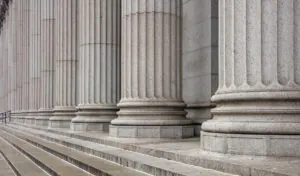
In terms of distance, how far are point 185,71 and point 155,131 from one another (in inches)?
195

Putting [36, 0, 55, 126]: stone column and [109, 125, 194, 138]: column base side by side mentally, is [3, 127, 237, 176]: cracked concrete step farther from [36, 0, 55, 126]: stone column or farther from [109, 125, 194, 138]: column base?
[36, 0, 55, 126]: stone column

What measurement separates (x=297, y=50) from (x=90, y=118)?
14193mm

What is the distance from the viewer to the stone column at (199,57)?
17.6 m

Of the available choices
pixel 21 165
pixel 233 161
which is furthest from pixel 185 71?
pixel 233 161

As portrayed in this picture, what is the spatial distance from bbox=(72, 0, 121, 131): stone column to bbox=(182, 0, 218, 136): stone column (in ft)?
14.7

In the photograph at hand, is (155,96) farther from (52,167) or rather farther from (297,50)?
(297,50)

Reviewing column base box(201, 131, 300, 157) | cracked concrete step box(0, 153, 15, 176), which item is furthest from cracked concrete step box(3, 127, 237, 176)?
cracked concrete step box(0, 153, 15, 176)

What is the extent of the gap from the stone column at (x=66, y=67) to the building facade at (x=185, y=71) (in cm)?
6

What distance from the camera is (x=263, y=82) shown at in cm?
946

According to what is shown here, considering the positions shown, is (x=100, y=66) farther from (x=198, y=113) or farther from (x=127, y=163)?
(x=127, y=163)

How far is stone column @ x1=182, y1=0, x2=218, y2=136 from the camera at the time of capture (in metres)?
17.6

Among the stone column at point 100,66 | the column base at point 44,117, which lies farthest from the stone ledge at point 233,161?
the column base at point 44,117

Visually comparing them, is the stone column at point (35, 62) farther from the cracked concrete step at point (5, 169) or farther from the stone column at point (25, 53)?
the cracked concrete step at point (5, 169)

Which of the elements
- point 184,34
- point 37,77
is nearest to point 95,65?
point 184,34
